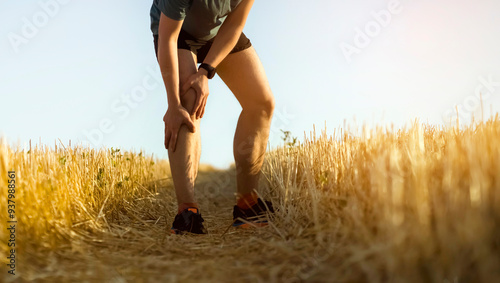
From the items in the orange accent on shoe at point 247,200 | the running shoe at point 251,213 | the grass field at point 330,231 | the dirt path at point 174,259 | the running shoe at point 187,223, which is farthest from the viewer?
the orange accent on shoe at point 247,200

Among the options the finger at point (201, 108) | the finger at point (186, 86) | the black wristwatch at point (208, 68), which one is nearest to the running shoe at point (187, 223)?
the finger at point (201, 108)

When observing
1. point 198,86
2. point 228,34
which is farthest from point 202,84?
point 228,34

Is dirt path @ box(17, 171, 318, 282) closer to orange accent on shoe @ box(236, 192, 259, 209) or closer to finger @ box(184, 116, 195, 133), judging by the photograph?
orange accent on shoe @ box(236, 192, 259, 209)

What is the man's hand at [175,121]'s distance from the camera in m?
1.99

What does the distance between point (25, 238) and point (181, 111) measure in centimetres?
94

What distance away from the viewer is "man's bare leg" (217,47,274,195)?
2.30 meters

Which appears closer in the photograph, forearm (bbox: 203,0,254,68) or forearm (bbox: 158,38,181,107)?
forearm (bbox: 158,38,181,107)

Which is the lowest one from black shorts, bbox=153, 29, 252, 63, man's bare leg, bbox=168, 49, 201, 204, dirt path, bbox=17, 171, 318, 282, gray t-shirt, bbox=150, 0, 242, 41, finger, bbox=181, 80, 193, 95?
dirt path, bbox=17, 171, 318, 282

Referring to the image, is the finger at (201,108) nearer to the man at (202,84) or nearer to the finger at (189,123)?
the man at (202,84)

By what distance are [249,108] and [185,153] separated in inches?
21.1

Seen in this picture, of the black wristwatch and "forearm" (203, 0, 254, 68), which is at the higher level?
"forearm" (203, 0, 254, 68)

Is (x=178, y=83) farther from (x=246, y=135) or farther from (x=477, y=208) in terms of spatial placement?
(x=477, y=208)

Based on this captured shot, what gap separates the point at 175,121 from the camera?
2006 mm

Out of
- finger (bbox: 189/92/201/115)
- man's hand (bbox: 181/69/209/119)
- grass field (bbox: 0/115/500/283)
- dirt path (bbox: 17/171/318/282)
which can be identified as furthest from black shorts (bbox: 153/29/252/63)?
dirt path (bbox: 17/171/318/282)
